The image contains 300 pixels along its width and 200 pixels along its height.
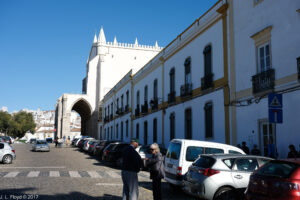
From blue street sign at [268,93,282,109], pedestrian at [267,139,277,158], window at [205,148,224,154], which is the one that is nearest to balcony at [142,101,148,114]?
pedestrian at [267,139,277,158]

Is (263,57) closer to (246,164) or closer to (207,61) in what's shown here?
(207,61)

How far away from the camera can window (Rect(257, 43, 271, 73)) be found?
14578 mm

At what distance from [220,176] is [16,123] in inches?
3556

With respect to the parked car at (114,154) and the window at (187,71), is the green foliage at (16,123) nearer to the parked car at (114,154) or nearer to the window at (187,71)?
the parked car at (114,154)

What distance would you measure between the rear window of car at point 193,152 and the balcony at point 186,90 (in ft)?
37.5

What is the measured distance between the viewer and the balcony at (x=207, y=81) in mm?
19334

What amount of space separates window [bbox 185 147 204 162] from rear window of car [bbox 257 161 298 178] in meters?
3.60

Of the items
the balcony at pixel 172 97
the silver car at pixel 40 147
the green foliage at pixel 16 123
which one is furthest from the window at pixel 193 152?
the green foliage at pixel 16 123

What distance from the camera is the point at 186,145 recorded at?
34.3 ft

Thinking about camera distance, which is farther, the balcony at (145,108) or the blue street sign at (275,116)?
the balcony at (145,108)

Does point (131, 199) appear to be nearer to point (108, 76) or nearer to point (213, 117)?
point (213, 117)

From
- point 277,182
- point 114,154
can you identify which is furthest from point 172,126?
point 277,182

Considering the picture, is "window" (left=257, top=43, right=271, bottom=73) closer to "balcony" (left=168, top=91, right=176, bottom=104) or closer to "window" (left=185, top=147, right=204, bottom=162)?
"window" (left=185, top=147, right=204, bottom=162)

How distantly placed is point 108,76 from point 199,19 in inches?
1687
